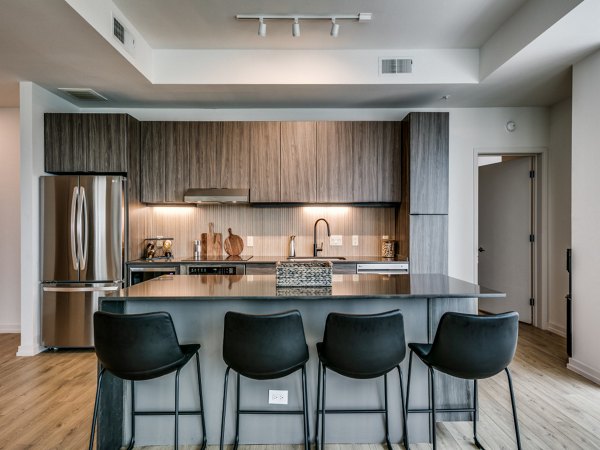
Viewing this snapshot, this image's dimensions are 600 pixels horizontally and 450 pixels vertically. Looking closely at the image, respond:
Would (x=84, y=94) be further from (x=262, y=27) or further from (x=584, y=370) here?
(x=584, y=370)

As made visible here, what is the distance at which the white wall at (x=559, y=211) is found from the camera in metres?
4.22

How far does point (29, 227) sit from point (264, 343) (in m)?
3.29

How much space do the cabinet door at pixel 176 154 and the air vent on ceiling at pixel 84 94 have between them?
Result: 2.67ft

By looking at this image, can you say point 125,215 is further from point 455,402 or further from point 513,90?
point 513,90

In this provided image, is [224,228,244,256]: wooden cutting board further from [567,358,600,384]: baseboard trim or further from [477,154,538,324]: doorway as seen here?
[567,358,600,384]: baseboard trim

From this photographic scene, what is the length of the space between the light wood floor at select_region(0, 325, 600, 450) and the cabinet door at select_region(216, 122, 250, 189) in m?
2.32

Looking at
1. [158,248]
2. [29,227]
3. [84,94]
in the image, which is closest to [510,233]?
[158,248]

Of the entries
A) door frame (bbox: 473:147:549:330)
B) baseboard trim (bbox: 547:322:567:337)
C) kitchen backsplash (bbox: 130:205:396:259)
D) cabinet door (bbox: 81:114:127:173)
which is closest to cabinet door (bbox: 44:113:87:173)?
cabinet door (bbox: 81:114:127:173)

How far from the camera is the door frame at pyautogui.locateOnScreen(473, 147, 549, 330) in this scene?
4.52 m

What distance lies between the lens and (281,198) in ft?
14.0

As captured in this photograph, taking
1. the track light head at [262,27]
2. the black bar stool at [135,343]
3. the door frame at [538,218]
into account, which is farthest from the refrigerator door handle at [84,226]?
the door frame at [538,218]

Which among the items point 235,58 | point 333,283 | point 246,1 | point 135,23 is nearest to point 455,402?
point 333,283

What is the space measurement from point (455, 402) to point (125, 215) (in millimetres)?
3493

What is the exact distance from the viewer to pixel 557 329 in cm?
436
